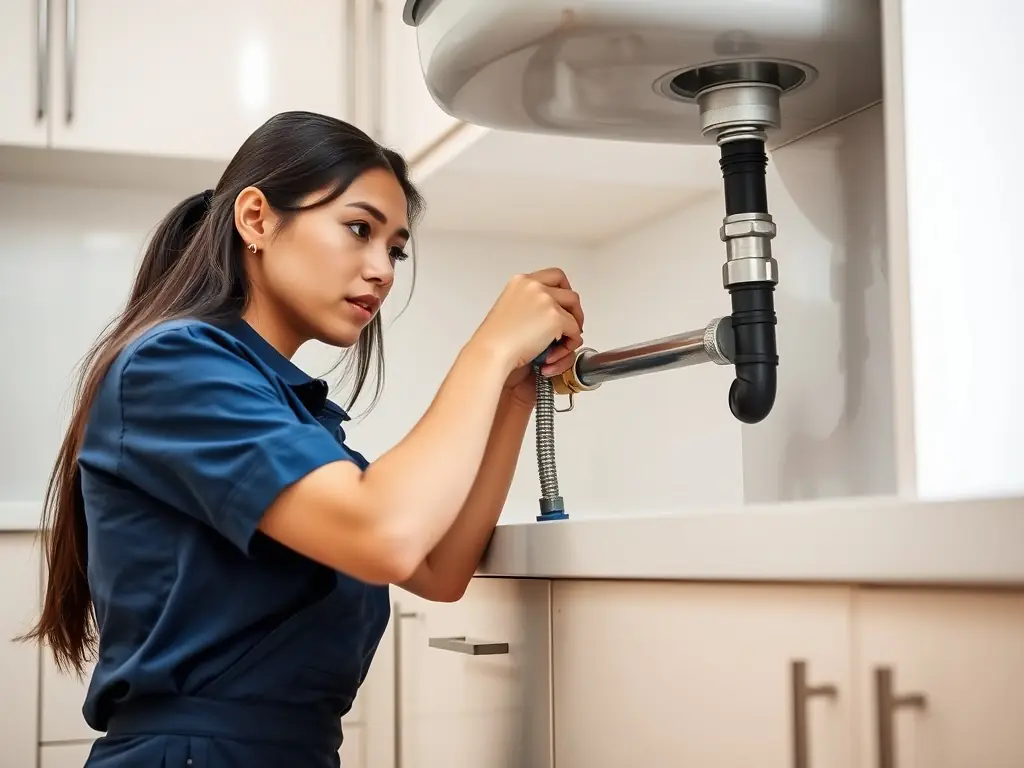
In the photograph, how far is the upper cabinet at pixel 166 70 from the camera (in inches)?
81.7

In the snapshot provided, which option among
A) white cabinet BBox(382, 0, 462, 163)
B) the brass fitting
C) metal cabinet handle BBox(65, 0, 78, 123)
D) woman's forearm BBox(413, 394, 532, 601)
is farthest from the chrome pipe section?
metal cabinet handle BBox(65, 0, 78, 123)

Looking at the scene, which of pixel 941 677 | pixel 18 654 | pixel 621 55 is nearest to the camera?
pixel 941 677

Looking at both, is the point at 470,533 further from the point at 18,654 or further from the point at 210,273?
the point at 18,654

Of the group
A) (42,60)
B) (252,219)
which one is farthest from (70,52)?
(252,219)

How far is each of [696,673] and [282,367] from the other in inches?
20.6

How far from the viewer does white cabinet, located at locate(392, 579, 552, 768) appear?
3.20ft

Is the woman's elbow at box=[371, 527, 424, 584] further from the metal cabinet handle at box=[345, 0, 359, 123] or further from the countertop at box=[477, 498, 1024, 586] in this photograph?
the metal cabinet handle at box=[345, 0, 359, 123]

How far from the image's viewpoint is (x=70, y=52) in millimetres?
2074

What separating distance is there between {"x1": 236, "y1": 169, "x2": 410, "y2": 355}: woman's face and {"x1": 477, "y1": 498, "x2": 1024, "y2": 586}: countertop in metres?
0.35

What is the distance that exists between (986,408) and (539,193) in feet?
4.40

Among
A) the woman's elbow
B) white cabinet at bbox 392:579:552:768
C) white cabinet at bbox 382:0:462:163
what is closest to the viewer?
the woman's elbow

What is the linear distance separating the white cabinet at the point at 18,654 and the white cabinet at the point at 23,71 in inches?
26.9

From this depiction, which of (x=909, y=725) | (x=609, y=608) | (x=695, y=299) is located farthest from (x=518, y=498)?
(x=909, y=725)

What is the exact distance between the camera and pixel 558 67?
1023 millimetres
